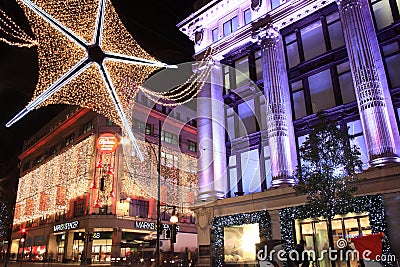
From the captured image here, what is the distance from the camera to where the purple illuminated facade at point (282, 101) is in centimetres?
1778

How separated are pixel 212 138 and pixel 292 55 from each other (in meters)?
8.23

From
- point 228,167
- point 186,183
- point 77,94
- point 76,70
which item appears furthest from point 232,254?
point 186,183

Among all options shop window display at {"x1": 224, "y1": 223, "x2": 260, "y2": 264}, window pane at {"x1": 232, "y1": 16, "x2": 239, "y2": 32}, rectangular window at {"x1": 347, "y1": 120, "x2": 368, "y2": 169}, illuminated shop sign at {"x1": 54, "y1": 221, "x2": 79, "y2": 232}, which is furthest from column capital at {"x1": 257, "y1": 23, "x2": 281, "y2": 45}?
illuminated shop sign at {"x1": 54, "y1": 221, "x2": 79, "y2": 232}

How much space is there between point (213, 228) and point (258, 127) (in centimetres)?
773

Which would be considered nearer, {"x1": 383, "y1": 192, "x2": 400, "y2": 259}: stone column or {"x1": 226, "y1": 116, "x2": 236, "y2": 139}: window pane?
{"x1": 383, "y1": 192, "x2": 400, "y2": 259}: stone column

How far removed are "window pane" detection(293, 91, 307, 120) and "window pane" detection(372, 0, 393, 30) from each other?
586cm

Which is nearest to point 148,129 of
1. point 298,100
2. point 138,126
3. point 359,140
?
point 138,126

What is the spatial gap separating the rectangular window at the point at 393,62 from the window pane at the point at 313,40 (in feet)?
12.7

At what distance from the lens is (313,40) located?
22.3 meters

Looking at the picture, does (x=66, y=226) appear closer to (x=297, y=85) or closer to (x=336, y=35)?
(x=297, y=85)

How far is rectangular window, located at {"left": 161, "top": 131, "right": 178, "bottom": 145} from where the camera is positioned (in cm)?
5231

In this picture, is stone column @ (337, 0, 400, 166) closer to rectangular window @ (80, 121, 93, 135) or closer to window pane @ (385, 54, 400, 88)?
window pane @ (385, 54, 400, 88)

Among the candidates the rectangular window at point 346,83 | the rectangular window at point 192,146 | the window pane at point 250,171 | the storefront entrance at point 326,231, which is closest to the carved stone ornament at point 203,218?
the window pane at point 250,171

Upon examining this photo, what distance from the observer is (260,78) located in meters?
24.7
